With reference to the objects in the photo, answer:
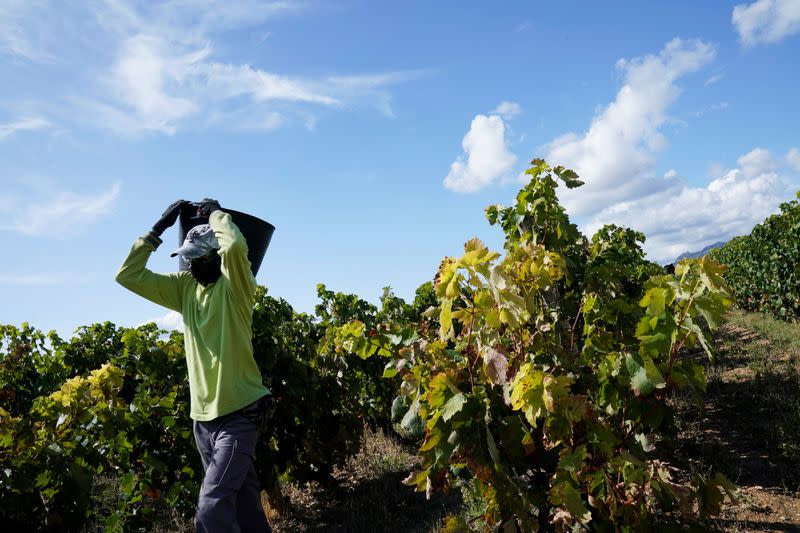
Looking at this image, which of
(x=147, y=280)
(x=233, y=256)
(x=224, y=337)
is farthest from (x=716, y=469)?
(x=147, y=280)

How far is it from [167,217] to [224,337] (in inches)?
35.7

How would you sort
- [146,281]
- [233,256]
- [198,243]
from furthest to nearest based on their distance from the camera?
[146,281] < [198,243] < [233,256]

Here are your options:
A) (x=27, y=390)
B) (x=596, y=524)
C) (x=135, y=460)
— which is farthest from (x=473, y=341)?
(x=27, y=390)

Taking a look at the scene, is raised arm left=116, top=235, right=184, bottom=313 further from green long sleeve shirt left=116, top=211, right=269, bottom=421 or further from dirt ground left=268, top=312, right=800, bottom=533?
dirt ground left=268, top=312, right=800, bottom=533

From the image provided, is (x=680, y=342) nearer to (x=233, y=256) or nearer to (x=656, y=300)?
(x=656, y=300)

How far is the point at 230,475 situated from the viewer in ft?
8.56

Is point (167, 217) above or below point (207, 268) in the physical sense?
Answer: above

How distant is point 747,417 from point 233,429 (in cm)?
457

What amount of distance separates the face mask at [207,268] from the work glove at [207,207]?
250 millimetres

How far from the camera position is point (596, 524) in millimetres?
2354

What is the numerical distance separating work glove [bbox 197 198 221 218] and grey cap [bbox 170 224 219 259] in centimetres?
12

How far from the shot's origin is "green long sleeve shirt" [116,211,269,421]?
275 centimetres

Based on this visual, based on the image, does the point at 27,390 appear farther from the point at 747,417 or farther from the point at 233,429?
the point at 747,417

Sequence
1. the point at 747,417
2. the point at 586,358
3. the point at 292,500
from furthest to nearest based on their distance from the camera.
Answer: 1. the point at 747,417
2. the point at 292,500
3. the point at 586,358
